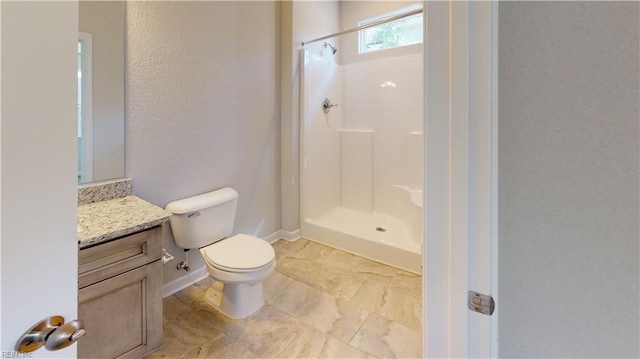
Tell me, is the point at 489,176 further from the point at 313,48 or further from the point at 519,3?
the point at 313,48

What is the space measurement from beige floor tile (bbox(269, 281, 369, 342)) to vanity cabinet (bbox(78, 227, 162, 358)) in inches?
29.4

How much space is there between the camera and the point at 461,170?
575mm

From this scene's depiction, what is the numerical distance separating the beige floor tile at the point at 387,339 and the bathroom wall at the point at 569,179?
1.08 metres

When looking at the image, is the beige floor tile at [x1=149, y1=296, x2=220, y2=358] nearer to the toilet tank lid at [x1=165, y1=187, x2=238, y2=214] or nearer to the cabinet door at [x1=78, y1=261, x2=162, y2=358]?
the cabinet door at [x1=78, y1=261, x2=162, y2=358]

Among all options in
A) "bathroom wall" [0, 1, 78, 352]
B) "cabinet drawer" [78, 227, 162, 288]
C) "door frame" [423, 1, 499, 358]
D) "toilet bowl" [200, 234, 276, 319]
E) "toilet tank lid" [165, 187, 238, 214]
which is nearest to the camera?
"bathroom wall" [0, 1, 78, 352]

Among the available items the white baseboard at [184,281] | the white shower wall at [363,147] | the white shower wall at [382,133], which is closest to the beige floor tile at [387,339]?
the white shower wall at [363,147]

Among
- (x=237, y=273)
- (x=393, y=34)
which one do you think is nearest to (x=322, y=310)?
(x=237, y=273)

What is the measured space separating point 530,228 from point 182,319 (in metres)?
1.90

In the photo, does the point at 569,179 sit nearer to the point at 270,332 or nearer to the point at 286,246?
the point at 270,332

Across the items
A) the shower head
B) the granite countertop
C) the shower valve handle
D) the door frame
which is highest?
the shower head

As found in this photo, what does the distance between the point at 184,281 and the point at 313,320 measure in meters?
1.00

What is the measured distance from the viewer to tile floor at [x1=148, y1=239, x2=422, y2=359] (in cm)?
156

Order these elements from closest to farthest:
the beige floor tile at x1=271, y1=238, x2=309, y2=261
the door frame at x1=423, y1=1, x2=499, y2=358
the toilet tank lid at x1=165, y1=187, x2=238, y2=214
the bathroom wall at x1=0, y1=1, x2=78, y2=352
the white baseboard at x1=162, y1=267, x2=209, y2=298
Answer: the bathroom wall at x1=0, y1=1, x2=78, y2=352, the door frame at x1=423, y1=1, x2=499, y2=358, the toilet tank lid at x1=165, y1=187, x2=238, y2=214, the white baseboard at x1=162, y1=267, x2=209, y2=298, the beige floor tile at x1=271, y1=238, x2=309, y2=261

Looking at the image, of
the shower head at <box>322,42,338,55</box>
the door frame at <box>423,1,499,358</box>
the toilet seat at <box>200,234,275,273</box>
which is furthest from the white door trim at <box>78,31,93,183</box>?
the shower head at <box>322,42,338,55</box>
